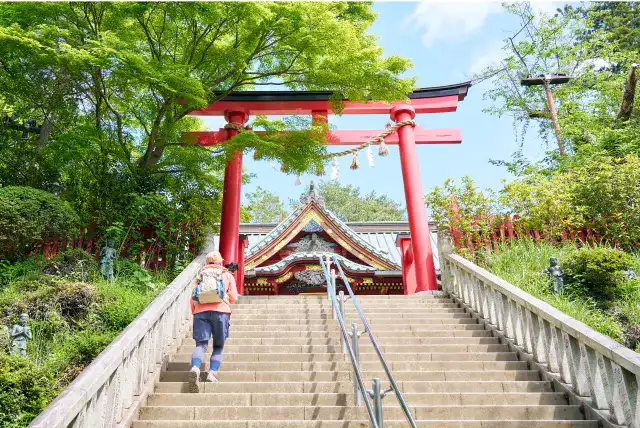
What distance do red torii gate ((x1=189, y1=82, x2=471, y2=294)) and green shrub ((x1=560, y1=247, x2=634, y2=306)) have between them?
3.15 m

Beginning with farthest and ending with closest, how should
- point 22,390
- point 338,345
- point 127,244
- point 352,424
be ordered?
point 127,244
point 338,345
point 22,390
point 352,424

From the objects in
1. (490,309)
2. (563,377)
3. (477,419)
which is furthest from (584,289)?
(477,419)

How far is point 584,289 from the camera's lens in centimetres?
739

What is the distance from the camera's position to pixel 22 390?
4676 millimetres

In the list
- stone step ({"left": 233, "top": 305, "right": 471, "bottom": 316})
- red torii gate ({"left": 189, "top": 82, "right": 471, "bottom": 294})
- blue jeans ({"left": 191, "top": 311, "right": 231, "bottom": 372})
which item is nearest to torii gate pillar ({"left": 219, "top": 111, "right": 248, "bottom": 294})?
red torii gate ({"left": 189, "top": 82, "right": 471, "bottom": 294})

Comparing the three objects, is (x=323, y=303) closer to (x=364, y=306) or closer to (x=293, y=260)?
(x=364, y=306)

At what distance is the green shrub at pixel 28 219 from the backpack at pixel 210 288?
4.27 meters

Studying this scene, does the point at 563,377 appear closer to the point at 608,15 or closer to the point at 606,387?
the point at 606,387

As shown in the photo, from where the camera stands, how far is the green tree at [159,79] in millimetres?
8219

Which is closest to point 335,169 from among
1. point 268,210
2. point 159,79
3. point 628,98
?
point 159,79

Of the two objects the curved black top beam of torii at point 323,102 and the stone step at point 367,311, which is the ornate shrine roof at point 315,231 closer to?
the curved black top beam of torii at point 323,102

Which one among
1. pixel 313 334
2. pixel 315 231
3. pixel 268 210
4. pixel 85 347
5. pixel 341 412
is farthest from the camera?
pixel 268 210

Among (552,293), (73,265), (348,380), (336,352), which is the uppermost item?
(73,265)

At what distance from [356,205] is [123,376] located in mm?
37019
